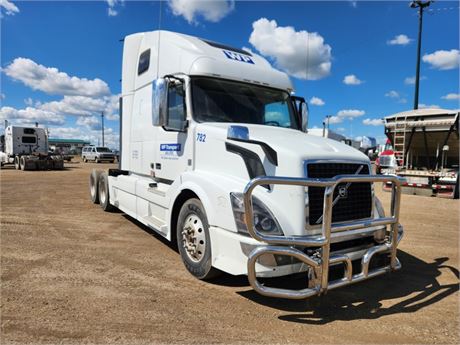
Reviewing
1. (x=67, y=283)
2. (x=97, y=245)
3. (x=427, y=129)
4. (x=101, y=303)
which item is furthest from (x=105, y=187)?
(x=427, y=129)

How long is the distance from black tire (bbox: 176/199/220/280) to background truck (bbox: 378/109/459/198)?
959 centimetres

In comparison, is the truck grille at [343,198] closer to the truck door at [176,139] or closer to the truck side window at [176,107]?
the truck door at [176,139]

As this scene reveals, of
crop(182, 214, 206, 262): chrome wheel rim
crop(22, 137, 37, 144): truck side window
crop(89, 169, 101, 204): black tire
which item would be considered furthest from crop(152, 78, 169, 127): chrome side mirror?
crop(22, 137, 37, 144): truck side window

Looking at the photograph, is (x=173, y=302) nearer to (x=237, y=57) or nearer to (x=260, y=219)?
(x=260, y=219)

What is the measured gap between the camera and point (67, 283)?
3.88 m

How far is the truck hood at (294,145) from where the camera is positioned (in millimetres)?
3531

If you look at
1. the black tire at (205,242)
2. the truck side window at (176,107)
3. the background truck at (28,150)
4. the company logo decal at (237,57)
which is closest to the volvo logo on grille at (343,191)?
the black tire at (205,242)

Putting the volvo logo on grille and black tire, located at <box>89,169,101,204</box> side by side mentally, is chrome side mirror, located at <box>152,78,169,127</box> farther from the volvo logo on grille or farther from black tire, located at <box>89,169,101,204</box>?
black tire, located at <box>89,169,101,204</box>

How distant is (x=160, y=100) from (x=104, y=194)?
469cm

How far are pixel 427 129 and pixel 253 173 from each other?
1084 centimetres

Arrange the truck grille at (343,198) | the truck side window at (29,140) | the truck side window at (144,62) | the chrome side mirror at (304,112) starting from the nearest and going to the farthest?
1. the truck grille at (343,198)
2. the chrome side mirror at (304,112)
3. the truck side window at (144,62)
4. the truck side window at (29,140)

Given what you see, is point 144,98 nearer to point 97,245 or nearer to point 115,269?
point 97,245

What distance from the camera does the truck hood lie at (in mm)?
3531

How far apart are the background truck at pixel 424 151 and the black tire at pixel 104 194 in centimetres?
942
